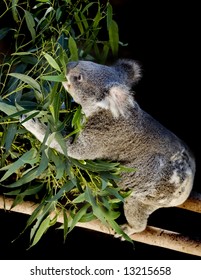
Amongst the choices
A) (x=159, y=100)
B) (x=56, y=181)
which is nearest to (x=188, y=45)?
(x=159, y=100)

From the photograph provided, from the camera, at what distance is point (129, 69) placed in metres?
1.68

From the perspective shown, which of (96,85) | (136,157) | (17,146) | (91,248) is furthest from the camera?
(91,248)

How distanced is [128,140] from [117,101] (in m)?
0.26

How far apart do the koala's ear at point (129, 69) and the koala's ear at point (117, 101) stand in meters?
0.14

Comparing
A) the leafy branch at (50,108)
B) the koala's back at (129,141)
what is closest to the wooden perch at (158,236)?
the koala's back at (129,141)

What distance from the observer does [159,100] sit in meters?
2.35

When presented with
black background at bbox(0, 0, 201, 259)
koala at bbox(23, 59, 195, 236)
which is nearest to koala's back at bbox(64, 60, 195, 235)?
koala at bbox(23, 59, 195, 236)

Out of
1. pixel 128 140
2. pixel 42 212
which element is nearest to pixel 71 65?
pixel 128 140

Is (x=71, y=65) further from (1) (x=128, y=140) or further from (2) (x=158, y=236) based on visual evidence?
(2) (x=158, y=236)

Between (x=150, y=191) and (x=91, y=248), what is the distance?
0.92 metres

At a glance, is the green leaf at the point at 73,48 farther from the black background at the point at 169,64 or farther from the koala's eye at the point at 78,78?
the black background at the point at 169,64

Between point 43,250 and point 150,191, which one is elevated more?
point 150,191

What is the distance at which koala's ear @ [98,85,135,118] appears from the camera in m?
1.49

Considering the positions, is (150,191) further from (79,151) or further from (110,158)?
(79,151)
